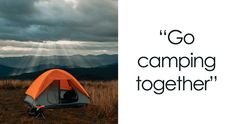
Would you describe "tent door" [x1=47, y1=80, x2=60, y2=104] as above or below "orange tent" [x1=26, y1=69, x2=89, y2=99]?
below

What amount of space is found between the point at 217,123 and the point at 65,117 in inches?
211

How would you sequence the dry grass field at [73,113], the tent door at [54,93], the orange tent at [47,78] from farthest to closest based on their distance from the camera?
the tent door at [54,93] → the orange tent at [47,78] → the dry grass field at [73,113]

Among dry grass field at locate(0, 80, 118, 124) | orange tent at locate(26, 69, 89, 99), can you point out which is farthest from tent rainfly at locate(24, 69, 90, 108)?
dry grass field at locate(0, 80, 118, 124)

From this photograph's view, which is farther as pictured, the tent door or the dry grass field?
the tent door

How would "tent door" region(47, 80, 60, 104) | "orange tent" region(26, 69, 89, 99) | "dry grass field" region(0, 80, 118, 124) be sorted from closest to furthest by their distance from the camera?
"dry grass field" region(0, 80, 118, 124) < "orange tent" region(26, 69, 89, 99) < "tent door" region(47, 80, 60, 104)

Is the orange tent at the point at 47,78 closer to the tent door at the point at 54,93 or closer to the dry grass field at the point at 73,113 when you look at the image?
the tent door at the point at 54,93

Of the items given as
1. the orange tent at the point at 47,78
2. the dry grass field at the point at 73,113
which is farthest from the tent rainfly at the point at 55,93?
the dry grass field at the point at 73,113

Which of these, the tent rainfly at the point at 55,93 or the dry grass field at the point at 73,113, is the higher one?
the tent rainfly at the point at 55,93

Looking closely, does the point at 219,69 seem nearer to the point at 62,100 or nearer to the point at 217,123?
the point at 217,123

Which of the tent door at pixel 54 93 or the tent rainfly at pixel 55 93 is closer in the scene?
the tent rainfly at pixel 55 93

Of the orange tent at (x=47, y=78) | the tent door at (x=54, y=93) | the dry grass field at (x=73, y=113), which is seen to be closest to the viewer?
the dry grass field at (x=73, y=113)

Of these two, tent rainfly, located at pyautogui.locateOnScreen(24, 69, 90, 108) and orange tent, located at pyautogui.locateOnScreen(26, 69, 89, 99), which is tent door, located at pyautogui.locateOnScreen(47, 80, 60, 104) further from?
orange tent, located at pyautogui.locateOnScreen(26, 69, 89, 99)

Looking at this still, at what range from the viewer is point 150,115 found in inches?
195

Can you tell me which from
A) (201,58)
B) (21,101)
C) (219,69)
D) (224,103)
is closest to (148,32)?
(201,58)
